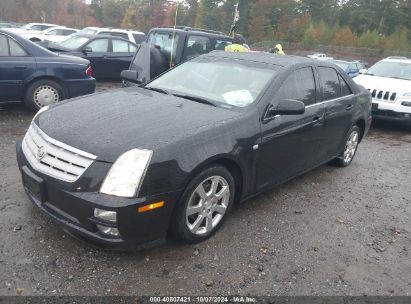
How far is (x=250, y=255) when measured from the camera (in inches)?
127

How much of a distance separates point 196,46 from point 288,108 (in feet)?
17.9

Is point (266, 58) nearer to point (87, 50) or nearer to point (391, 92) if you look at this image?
point (391, 92)

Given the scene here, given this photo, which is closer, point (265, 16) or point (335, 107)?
point (335, 107)

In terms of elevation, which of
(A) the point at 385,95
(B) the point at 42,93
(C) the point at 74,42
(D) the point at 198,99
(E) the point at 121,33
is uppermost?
(D) the point at 198,99

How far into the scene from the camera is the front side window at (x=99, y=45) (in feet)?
34.7

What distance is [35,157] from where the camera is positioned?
3.04m

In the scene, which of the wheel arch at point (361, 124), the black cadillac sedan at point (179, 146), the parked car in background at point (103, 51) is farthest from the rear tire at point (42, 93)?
the wheel arch at point (361, 124)

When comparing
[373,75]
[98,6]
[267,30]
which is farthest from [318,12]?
[373,75]

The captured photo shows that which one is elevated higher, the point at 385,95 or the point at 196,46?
the point at 196,46

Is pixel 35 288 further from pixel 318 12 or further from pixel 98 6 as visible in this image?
pixel 98 6

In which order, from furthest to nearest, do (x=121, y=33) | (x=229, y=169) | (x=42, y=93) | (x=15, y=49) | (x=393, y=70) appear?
(x=121, y=33), (x=393, y=70), (x=42, y=93), (x=15, y=49), (x=229, y=169)

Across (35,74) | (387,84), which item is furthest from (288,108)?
(387,84)

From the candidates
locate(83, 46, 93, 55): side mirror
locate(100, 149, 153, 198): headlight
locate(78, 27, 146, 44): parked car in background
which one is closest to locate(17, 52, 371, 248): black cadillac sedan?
locate(100, 149, 153, 198): headlight

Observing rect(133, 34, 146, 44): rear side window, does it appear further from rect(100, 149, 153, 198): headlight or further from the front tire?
rect(100, 149, 153, 198): headlight
